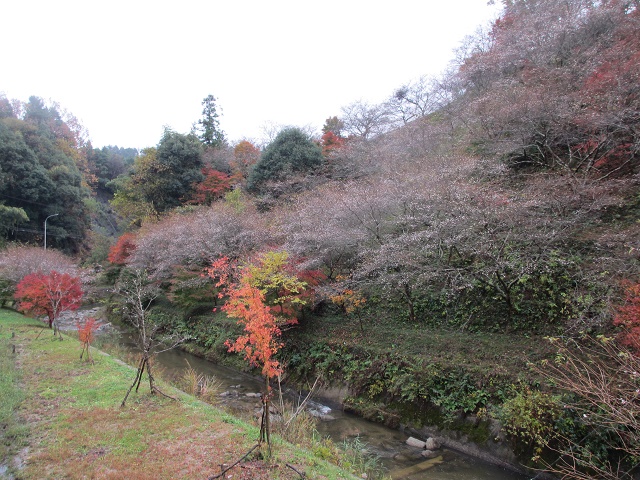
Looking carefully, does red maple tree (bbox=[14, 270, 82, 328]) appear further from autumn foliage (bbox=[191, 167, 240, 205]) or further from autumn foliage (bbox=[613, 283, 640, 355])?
autumn foliage (bbox=[613, 283, 640, 355])

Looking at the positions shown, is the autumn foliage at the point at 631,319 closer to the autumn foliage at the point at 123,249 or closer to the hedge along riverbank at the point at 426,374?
the hedge along riverbank at the point at 426,374

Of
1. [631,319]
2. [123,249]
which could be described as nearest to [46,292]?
[123,249]

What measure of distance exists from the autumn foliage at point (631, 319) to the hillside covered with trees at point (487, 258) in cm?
6

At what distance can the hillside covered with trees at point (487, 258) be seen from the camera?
7742 mm

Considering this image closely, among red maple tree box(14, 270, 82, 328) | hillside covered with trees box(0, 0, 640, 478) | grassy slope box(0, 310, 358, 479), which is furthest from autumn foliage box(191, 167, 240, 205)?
grassy slope box(0, 310, 358, 479)

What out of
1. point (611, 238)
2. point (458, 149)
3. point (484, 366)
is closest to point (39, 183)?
point (458, 149)

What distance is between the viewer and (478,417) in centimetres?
859

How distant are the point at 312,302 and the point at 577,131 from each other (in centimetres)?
1117

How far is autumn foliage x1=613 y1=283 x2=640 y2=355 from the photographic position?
6.50 metres

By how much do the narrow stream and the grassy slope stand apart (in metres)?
2.70

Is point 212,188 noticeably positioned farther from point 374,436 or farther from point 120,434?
point 120,434

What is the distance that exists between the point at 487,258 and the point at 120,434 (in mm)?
10440

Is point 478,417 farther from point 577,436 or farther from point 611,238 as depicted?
point 611,238

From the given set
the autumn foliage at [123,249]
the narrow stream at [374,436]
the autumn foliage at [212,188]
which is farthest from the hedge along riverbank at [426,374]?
the autumn foliage at [212,188]
